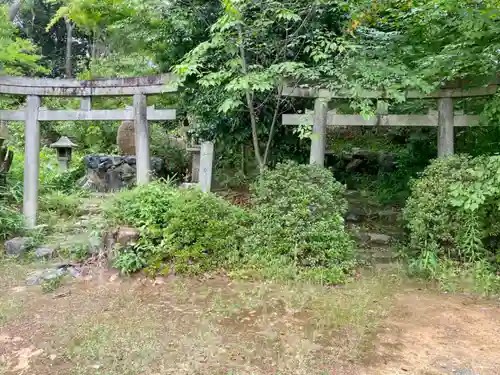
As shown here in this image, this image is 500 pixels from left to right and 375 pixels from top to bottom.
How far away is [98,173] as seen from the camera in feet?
35.4

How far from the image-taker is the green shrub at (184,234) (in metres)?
5.18

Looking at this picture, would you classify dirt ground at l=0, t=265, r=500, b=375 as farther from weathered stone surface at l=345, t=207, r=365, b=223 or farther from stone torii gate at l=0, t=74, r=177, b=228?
stone torii gate at l=0, t=74, r=177, b=228

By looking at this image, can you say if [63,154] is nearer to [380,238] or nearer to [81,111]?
[81,111]

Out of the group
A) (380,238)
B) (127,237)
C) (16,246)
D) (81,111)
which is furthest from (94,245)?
(380,238)

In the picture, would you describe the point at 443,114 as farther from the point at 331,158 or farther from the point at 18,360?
the point at 18,360

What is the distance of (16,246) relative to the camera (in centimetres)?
647

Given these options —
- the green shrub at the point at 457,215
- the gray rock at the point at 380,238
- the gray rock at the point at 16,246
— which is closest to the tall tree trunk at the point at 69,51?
the gray rock at the point at 16,246

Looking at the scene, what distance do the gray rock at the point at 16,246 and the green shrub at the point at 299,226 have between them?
3.95m

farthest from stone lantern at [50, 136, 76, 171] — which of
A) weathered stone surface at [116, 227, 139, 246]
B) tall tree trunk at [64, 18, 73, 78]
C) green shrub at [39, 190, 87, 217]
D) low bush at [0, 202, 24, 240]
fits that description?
tall tree trunk at [64, 18, 73, 78]

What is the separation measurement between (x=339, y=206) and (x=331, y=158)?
413cm

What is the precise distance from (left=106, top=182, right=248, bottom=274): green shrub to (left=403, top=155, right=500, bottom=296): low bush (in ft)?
7.99

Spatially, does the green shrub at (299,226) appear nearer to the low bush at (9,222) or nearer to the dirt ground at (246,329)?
the dirt ground at (246,329)

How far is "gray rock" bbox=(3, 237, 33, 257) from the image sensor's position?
6.42 m

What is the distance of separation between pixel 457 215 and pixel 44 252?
20.6 ft
